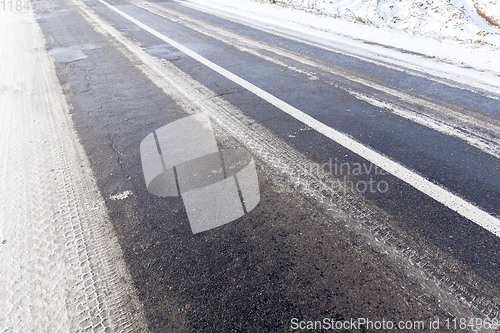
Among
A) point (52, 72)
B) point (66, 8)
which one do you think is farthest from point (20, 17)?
point (52, 72)

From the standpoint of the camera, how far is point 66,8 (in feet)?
43.5

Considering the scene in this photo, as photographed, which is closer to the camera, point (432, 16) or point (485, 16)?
point (485, 16)

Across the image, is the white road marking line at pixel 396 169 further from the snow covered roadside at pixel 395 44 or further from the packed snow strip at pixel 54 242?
the snow covered roadside at pixel 395 44

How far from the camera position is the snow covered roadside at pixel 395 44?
6.02 m

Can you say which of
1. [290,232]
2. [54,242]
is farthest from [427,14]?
[54,242]

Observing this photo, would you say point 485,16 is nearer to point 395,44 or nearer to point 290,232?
point 395,44

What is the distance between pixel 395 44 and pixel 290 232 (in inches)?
295

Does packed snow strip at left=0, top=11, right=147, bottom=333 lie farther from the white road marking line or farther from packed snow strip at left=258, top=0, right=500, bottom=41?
packed snow strip at left=258, top=0, right=500, bottom=41

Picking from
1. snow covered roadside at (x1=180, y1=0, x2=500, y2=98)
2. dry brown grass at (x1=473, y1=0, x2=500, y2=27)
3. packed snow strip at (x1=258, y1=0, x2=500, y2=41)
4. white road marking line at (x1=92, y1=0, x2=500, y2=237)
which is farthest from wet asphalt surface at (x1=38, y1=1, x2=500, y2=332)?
dry brown grass at (x1=473, y1=0, x2=500, y2=27)

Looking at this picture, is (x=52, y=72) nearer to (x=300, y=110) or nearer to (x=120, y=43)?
(x=120, y=43)

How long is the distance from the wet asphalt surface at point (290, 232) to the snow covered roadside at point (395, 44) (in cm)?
149

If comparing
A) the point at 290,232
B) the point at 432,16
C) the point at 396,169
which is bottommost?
the point at 396,169

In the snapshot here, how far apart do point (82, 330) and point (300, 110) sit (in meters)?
3.64

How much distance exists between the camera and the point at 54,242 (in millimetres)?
2338
